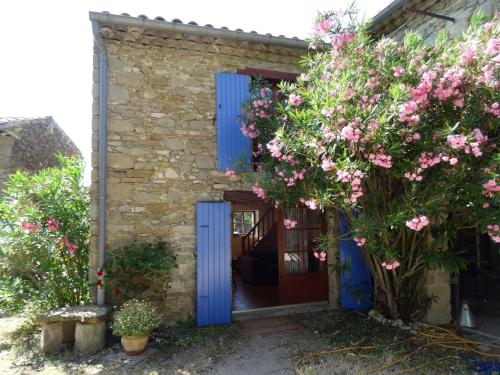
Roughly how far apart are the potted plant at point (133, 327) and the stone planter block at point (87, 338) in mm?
253

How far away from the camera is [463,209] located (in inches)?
151

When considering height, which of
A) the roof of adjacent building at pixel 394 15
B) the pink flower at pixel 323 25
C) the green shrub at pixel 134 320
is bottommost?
the green shrub at pixel 134 320

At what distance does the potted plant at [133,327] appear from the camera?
4102mm

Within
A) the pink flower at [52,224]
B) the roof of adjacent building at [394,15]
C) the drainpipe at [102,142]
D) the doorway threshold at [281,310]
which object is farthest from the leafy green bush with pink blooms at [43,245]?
the roof of adjacent building at [394,15]

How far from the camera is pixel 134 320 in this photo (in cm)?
413

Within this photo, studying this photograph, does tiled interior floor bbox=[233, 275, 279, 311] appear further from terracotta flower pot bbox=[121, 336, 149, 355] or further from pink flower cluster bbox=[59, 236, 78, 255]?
pink flower cluster bbox=[59, 236, 78, 255]

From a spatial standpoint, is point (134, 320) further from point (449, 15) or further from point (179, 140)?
point (449, 15)

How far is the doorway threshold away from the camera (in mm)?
5660

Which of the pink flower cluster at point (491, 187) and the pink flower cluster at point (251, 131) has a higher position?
the pink flower cluster at point (251, 131)

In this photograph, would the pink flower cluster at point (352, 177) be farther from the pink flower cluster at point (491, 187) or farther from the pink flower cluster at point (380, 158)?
the pink flower cluster at point (491, 187)

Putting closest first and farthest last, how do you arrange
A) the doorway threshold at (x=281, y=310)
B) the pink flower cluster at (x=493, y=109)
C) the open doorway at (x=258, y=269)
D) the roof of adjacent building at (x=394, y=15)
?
1. the pink flower cluster at (x=493, y=109)
2. the roof of adjacent building at (x=394, y=15)
3. the doorway threshold at (x=281, y=310)
4. the open doorway at (x=258, y=269)

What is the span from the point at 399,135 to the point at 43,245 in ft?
15.9

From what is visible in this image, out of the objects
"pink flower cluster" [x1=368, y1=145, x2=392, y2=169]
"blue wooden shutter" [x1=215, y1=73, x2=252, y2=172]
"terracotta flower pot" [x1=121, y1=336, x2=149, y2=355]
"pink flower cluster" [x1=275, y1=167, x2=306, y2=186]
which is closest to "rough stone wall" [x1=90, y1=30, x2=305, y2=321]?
"blue wooden shutter" [x1=215, y1=73, x2=252, y2=172]

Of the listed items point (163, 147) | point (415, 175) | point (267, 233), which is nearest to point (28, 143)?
point (163, 147)
